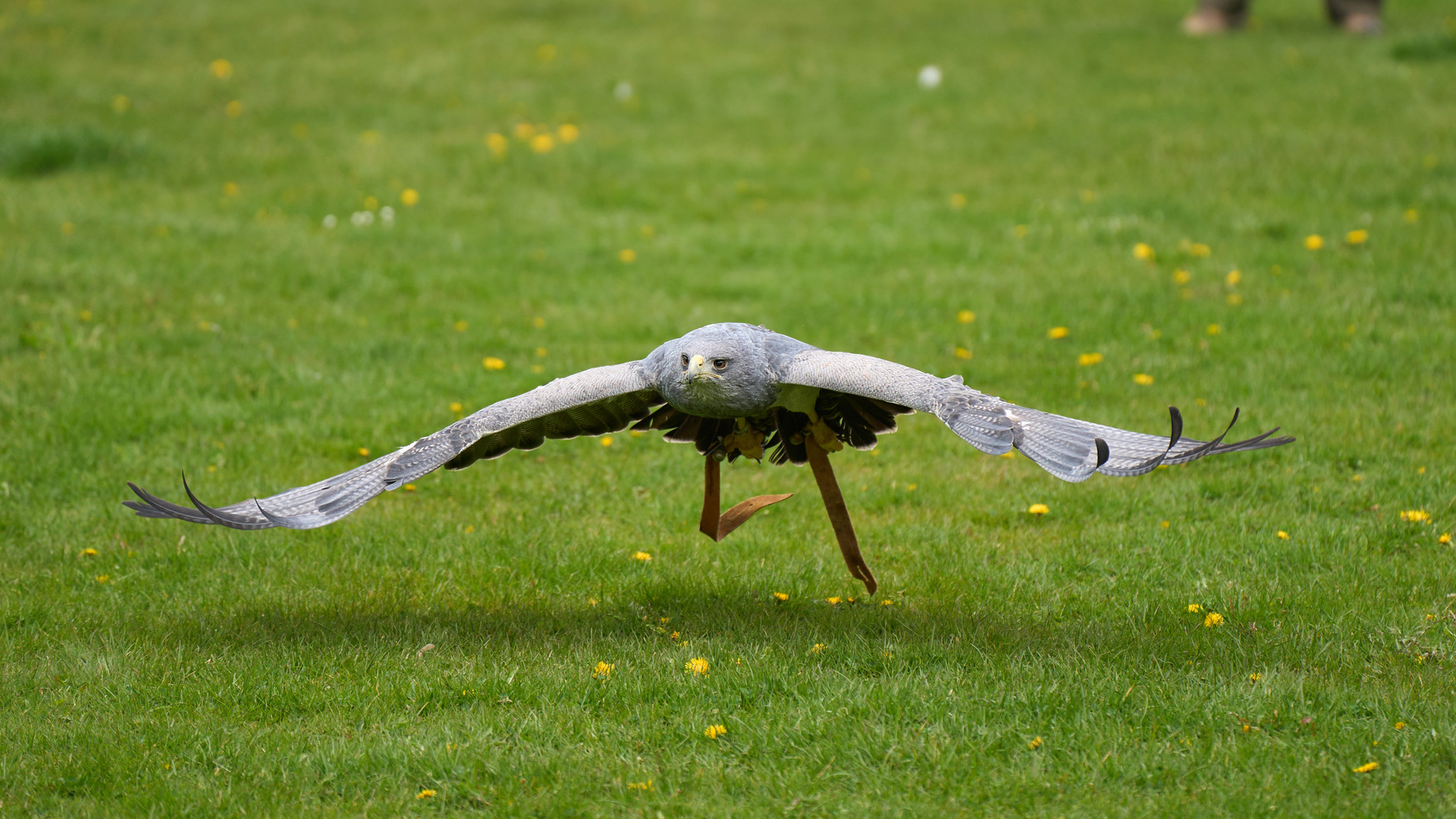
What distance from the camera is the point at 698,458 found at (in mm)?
6781

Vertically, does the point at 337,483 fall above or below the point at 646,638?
above

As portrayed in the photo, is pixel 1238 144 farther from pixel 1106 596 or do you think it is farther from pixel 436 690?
pixel 436 690

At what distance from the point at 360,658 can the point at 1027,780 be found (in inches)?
97.9

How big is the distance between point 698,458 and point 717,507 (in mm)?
1790

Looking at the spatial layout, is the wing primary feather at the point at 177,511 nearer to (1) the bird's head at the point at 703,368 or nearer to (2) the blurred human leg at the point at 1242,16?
(1) the bird's head at the point at 703,368

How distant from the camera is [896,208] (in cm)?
1048

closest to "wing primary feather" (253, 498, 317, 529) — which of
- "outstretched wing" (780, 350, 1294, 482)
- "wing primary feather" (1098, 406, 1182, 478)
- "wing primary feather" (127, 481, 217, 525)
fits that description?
"wing primary feather" (127, 481, 217, 525)

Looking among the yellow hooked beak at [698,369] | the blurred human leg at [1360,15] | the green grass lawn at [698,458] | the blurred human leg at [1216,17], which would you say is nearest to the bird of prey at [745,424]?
the yellow hooked beak at [698,369]

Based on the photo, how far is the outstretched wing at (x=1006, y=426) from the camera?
3.97 meters

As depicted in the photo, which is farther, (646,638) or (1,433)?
(1,433)

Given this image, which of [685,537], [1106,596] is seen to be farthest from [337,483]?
[1106,596]

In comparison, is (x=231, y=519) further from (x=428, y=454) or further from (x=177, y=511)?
(x=428, y=454)

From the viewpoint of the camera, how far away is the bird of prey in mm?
4141

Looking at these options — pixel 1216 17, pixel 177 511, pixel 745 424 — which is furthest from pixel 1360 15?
pixel 177 511
